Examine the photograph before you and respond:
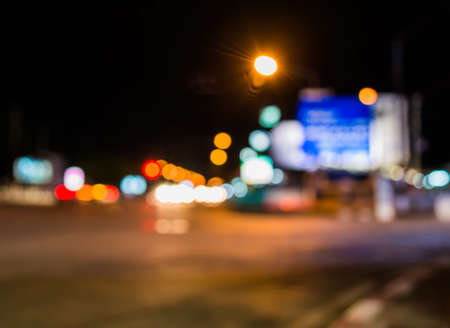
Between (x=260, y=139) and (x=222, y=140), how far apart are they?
282cm

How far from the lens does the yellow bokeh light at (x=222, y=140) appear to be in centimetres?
4301

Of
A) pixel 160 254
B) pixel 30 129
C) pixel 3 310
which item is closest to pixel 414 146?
pixel 160 254

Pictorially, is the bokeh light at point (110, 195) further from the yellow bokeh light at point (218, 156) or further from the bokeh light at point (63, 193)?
the yellow bokeh light at point (218, 156)

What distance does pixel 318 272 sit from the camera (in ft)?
34.5

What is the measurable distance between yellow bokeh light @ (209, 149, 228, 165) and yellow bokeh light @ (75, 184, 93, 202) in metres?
17.8

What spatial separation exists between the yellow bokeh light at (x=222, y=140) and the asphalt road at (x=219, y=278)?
24.5 meters

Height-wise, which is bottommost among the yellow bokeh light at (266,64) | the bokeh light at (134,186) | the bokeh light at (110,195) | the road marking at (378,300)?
the road marking at (378,300)

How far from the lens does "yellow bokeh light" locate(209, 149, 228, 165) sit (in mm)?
50831

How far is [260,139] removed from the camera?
44.5m

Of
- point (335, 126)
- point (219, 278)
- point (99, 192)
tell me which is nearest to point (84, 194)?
point (99, 192)

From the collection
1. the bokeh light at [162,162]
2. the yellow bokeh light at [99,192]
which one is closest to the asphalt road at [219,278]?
the yellow bokeh light at [99,192]

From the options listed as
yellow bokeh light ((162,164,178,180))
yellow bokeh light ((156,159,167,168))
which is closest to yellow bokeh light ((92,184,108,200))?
yellow bokeh light ((156,159,167,168))

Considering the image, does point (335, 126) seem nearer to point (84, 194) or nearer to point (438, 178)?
point (84, 194)

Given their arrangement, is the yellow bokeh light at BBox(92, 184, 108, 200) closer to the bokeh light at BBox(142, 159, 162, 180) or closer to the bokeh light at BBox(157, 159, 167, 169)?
the bokeh light at BBox(142, 159, 162, 180)
